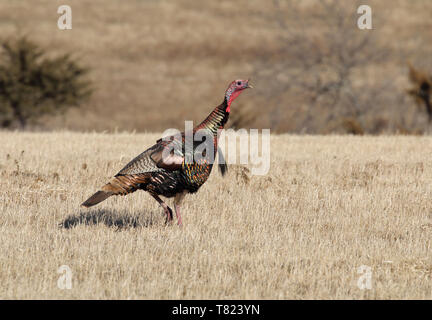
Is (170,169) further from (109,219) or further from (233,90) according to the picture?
(109,219)

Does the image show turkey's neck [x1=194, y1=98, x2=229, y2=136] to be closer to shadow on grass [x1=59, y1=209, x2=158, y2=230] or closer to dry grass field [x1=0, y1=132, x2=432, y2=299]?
dry grass field [x1=0, y1=132, x2=432, y2=299]

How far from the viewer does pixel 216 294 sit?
5598mm

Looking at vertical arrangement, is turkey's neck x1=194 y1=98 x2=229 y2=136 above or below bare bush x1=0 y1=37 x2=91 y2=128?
below

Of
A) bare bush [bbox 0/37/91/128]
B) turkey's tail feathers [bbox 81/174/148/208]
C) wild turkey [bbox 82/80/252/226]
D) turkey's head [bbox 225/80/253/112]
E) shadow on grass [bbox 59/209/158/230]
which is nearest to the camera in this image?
wild turkey [bbox 82/80/252/226]

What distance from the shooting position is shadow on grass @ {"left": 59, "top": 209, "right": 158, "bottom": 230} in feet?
28.0

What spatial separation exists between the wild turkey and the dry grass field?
23.4 inches

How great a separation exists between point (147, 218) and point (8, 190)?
293 centimetres

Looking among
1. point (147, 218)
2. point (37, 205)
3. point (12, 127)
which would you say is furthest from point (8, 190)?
point (12, 127)

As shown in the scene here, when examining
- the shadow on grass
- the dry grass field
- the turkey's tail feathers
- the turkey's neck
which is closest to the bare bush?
the dry grass field

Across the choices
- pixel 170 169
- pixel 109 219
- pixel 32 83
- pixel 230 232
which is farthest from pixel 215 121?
pixel 32 83

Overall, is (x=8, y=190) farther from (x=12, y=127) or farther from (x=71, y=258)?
(x=12, y=127)

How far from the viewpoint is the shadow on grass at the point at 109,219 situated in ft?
28.0

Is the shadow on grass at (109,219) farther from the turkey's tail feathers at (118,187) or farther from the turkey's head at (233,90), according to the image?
the turkey's head at (233,90)

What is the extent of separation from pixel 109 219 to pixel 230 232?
1888mm
